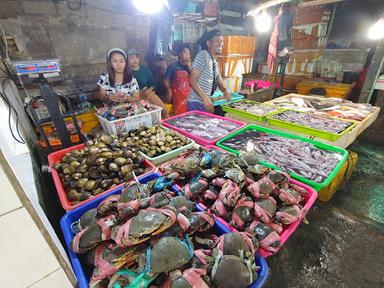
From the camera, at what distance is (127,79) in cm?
327

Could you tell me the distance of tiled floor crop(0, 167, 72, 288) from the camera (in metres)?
0.74

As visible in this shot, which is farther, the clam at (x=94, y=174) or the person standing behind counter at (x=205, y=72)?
the person standing behind counter at (x=205, y=72)

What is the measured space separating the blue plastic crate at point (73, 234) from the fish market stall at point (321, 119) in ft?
7.01

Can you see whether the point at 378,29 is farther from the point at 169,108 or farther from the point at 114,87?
the point at 114,87

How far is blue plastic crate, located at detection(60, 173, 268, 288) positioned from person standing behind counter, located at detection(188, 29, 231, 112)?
7.98ft

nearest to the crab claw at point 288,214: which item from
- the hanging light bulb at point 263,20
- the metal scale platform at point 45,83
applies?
the metal scale platform at point 45,83

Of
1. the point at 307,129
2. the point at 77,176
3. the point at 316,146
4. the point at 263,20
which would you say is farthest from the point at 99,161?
the point at 263,20

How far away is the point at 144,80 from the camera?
14.5ft

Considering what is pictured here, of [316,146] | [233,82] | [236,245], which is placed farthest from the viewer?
[233,82]

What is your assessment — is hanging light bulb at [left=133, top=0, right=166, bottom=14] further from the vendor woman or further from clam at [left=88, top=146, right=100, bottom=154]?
clam at [left=88, top=146, right=100, bottom=154]

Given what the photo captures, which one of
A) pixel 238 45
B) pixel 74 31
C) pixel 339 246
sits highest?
pixel 74 31

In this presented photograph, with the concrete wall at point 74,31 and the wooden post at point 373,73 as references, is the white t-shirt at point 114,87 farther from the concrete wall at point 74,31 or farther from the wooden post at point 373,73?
the wooden post at point 373,73

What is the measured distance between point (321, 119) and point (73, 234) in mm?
3653

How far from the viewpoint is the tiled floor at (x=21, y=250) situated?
0.74m
